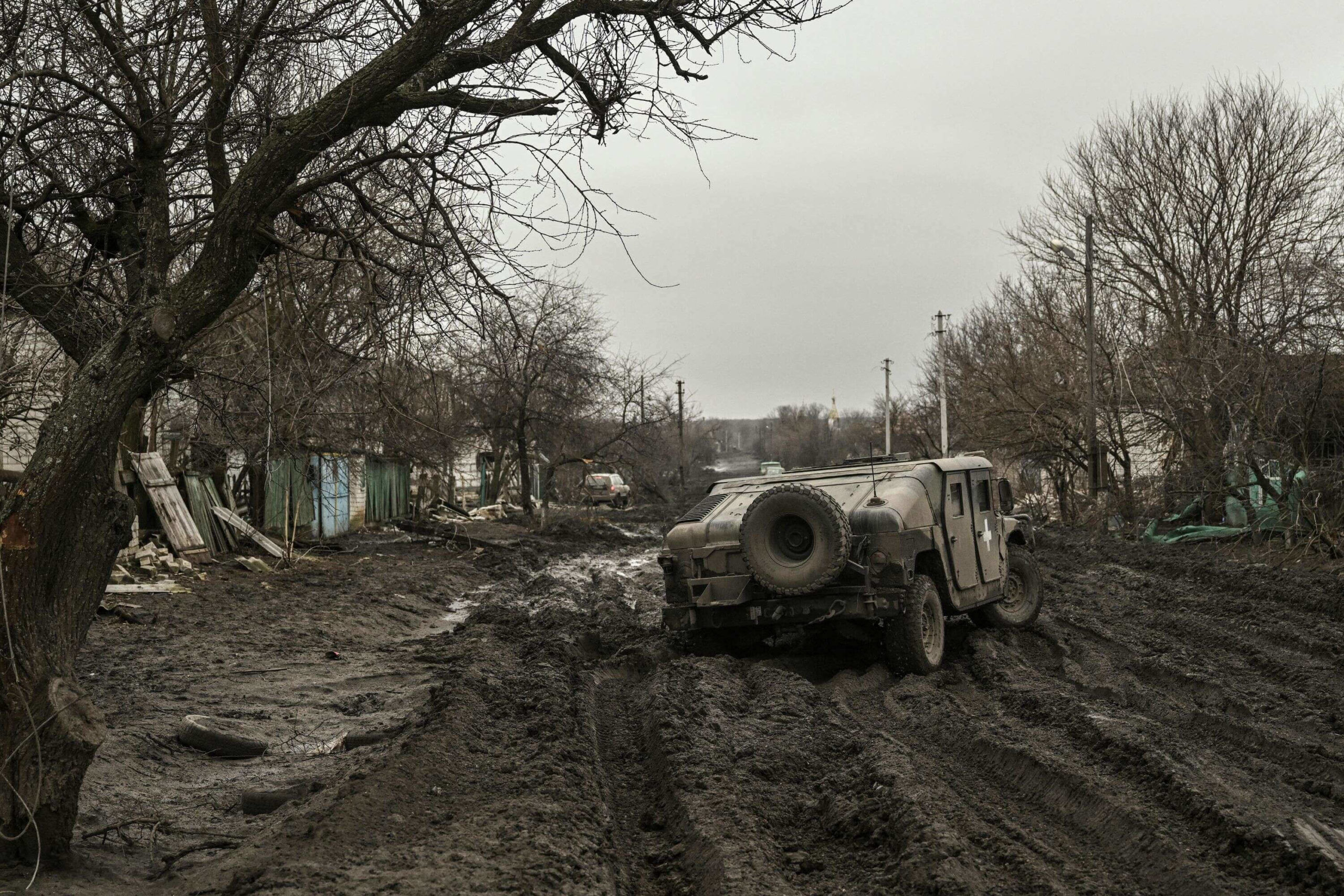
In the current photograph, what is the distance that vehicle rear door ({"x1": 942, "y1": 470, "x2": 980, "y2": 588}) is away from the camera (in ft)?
34.6

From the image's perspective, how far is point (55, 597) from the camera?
5105 mm

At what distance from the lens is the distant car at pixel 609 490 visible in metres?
46.9

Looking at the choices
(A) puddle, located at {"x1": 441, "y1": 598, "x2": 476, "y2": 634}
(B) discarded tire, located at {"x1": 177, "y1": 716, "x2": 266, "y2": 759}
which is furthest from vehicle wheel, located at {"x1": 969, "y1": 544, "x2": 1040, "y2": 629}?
(B) discarded tire, located at {"x1": 177, "y1": 716, "x2": 266, "y2": 759}

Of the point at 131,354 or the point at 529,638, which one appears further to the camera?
the point at 529,638

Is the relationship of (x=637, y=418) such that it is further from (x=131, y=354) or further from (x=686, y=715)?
(x=131, y=354)

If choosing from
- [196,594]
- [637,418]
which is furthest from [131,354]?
[637,418]

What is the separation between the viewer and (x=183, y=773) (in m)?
7.26

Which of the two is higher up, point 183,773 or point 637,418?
point 637,418

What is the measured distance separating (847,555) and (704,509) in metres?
2.09

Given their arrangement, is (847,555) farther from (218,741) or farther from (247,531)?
(247,531)

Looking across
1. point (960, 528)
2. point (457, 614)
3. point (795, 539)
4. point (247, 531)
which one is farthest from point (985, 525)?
point (247, 531)

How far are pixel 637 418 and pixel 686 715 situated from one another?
86.9ft

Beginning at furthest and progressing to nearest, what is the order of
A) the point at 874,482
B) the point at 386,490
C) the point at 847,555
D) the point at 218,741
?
the point at 386,490 < the point at 874,482 < the point at 847,555 < the point at 218,741

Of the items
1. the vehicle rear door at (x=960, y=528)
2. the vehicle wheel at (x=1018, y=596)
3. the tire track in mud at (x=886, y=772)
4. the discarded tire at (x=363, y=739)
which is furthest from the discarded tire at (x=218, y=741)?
the vehicle wheel at (x=1018, y=596)
